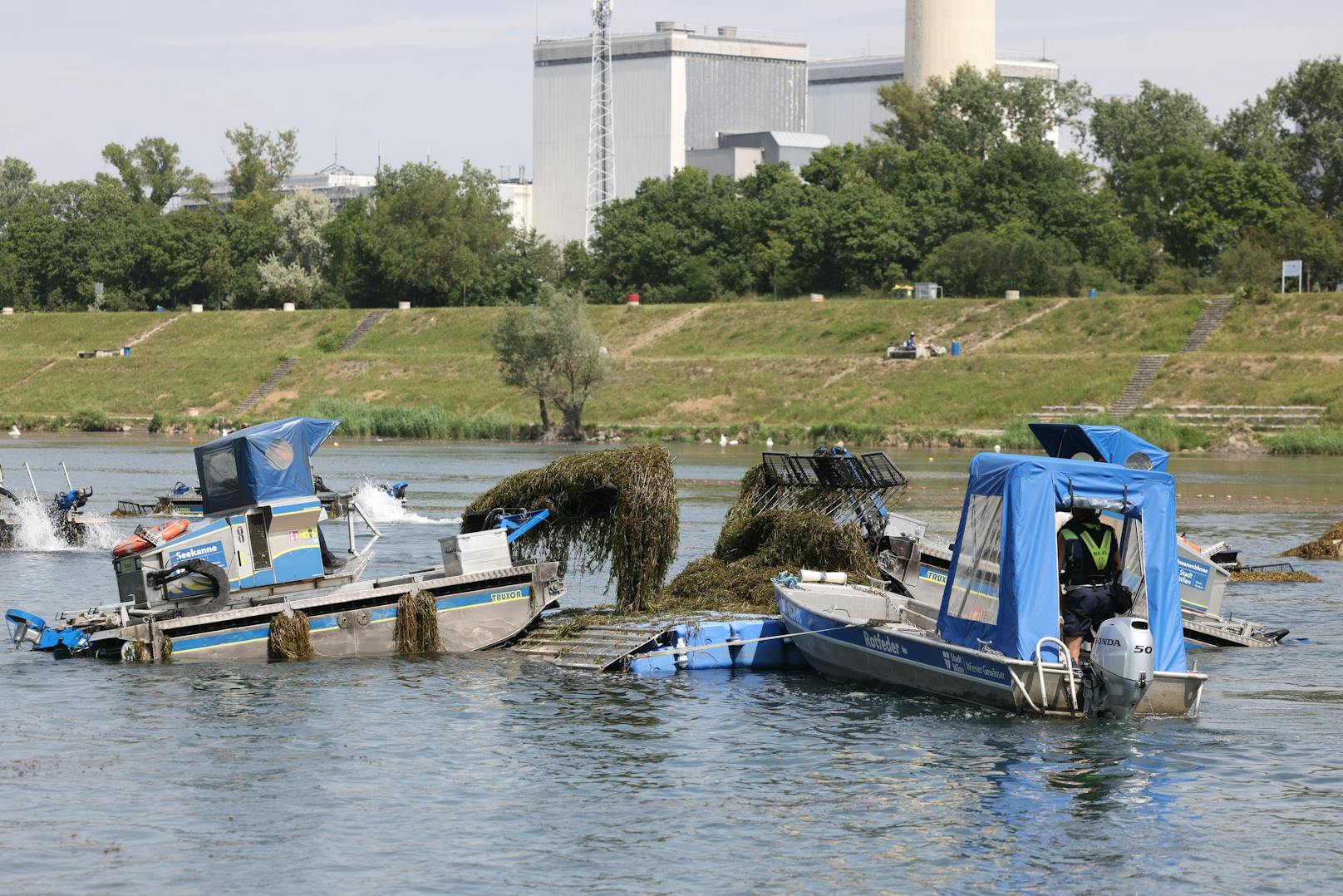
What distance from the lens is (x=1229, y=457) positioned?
235 feet

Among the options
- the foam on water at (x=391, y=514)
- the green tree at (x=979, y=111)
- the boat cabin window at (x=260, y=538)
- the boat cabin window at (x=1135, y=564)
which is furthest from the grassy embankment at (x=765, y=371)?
the boat cabin window at (x=260, y=538)

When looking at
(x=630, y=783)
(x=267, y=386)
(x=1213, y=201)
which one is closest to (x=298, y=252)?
(x=267, y=386)

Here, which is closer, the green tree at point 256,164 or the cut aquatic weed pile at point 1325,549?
the cut aquatic weed pile at point 1325,549

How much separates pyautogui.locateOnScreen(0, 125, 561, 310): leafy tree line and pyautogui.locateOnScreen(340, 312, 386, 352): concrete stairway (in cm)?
823

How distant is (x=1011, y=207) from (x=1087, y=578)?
334 ft

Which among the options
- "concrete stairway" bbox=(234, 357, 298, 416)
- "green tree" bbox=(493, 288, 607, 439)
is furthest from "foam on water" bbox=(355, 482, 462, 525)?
"concrete stairway" bbox=(234, 357, 298, 416)

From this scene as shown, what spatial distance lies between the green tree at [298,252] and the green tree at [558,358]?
59.9 metres

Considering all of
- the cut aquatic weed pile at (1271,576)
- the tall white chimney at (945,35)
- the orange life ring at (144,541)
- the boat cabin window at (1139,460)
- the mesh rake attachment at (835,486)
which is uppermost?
the tall white chimney at (945,35)

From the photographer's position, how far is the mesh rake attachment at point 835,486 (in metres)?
28.8

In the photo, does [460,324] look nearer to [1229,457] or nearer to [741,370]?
[741,370]

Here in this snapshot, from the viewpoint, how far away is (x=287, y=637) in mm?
25188

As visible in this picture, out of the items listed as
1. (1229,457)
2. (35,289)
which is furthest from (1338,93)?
(35,289)

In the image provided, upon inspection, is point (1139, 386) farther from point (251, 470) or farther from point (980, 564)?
point (251, 470)

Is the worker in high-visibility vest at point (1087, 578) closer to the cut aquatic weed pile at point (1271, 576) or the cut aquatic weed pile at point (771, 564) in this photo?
the cut aquatic weed pile at point (771, 564)
